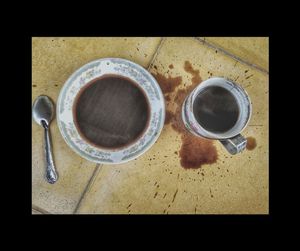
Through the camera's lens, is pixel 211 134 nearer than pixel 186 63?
Yes

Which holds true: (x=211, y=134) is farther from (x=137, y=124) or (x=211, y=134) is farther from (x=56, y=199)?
(x=56, y=199)

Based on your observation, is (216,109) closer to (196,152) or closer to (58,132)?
(196,152)

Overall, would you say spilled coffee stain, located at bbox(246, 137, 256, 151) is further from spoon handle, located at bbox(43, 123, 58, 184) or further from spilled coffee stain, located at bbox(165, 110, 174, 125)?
spoon handle, located at bbox(43, 123, 58, 184)

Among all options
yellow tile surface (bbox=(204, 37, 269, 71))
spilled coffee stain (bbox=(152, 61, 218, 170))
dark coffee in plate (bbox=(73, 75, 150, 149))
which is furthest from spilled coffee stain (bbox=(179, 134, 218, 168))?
yellow tile surface (bbox=(204, 37, 269, 71))

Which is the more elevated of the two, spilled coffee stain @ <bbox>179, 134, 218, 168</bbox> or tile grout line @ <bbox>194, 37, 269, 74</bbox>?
tile grout line @ <bbox>194, 37, 269, 74</bbox>

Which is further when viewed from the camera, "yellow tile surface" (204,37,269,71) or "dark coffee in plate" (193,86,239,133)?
"yellow tile surface" (204,37,269,71)

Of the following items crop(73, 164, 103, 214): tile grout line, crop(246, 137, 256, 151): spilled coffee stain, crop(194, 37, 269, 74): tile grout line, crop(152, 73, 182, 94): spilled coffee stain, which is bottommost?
crop(73, 164, 103, 214): tile grout line

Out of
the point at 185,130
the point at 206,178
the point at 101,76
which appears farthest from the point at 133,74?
the point at 206,178
